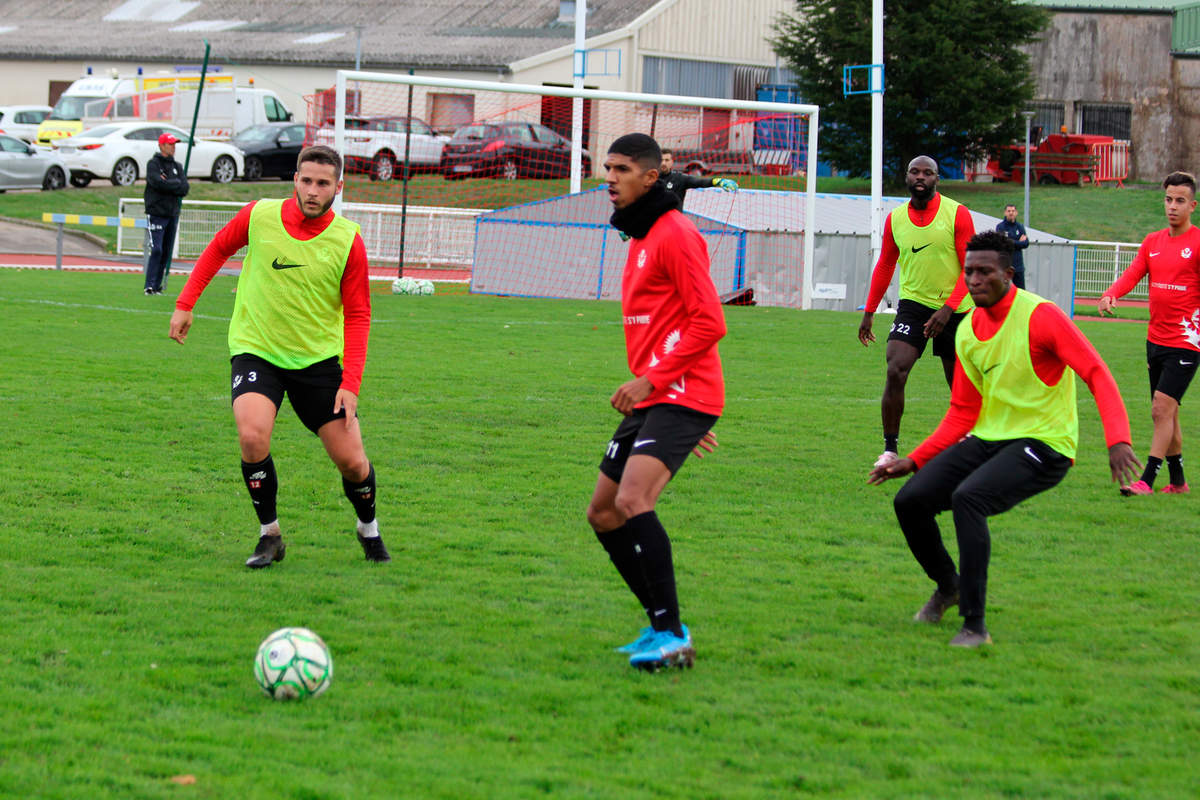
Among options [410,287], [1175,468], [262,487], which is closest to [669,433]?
[262,487]

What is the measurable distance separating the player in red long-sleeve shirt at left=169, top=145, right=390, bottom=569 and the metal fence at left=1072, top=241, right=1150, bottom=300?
2395cm

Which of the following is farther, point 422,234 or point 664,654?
point 422,234

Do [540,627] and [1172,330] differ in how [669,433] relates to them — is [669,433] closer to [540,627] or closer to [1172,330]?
[540,627]

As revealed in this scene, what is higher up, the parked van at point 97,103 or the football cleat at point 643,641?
the parked van at point 97,103

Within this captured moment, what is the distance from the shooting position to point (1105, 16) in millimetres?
47125

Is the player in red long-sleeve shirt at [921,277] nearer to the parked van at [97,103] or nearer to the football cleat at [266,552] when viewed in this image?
the football cleat at [266,552]

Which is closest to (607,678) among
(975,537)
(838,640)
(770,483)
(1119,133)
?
(838,640)

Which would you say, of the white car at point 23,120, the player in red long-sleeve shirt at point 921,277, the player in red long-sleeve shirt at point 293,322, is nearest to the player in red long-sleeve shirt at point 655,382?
the player in red long-sleeve shirt at point 293,322

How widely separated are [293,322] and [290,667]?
7.66 ft

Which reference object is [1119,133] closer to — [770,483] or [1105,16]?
[1105,16]

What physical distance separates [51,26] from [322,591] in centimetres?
5623

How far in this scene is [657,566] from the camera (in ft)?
17.4

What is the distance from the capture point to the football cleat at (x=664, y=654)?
5.21m

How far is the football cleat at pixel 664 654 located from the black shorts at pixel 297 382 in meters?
2.15
